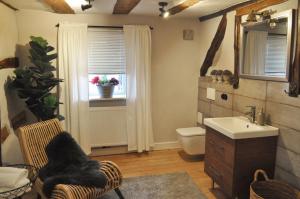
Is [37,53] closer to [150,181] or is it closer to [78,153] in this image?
[78,153]

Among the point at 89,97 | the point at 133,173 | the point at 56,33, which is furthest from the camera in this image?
the point at 89,97

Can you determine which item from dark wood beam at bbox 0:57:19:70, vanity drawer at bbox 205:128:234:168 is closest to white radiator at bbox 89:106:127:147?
dark wood beam at bbox 0:57:19:70

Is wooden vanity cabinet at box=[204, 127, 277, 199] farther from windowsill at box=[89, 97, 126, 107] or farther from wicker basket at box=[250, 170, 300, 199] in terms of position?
windowsill at box=[89, 97, 126, 107]

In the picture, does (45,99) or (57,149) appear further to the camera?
(45,99)

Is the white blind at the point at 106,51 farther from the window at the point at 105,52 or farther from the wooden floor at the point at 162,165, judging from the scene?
the wooden floor at the point at 162,165

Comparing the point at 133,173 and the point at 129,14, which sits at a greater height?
the point at 129,14

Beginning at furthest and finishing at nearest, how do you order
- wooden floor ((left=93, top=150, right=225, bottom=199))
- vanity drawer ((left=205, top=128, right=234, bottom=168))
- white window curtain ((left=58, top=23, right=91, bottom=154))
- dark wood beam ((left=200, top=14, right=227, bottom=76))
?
1. white window curtain ((left=58, top=23, right=91, bottom=154))
2. dark wood beam ((left=200, top=14, right=227, bottom=76))
3. wooden floor ((left=93, top=150, right=225, bottom=199))
4. vanity drawer ((left=205, top=128, right=234, bottom=168))

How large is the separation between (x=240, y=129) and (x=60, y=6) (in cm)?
258

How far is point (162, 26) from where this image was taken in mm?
3953

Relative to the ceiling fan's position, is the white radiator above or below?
below

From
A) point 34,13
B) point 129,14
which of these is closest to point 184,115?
point 129,14

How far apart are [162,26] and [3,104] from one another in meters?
2.45

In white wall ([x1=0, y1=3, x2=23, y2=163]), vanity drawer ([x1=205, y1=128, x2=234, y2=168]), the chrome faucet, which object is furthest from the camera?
white wall ([x1=0, y1=3, x2=23, y2=163])

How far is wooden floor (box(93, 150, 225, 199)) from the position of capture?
124 inches
